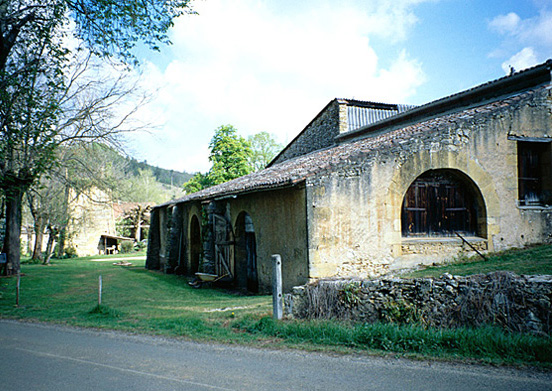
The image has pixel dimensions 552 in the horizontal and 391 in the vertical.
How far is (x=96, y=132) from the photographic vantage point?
17297 mm

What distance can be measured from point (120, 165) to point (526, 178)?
24228mm

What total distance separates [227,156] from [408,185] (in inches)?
1178

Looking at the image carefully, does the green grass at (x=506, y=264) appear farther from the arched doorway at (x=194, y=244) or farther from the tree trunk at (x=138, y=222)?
the tree trunk at (x=138, y=222)

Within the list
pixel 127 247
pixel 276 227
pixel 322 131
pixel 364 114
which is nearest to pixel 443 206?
pixel 276 227

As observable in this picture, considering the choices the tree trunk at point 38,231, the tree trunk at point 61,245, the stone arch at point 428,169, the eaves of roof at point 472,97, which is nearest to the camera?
the stone arch at point 428,169

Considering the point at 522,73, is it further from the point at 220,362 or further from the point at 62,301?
the point at 62,301

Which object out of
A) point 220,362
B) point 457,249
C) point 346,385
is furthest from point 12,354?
point 457,249

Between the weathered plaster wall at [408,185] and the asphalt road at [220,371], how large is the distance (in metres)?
4.79

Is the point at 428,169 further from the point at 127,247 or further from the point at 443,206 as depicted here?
the point at 127,247

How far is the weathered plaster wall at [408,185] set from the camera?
10656 mm

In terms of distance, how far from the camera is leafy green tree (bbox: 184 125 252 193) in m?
39.4

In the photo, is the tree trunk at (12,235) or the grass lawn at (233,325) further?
the tree trunk at (12,235)

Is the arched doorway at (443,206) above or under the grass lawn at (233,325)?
above

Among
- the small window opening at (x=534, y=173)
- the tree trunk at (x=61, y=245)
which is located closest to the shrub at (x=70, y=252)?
the tree trunk at (x=61, y=245)
